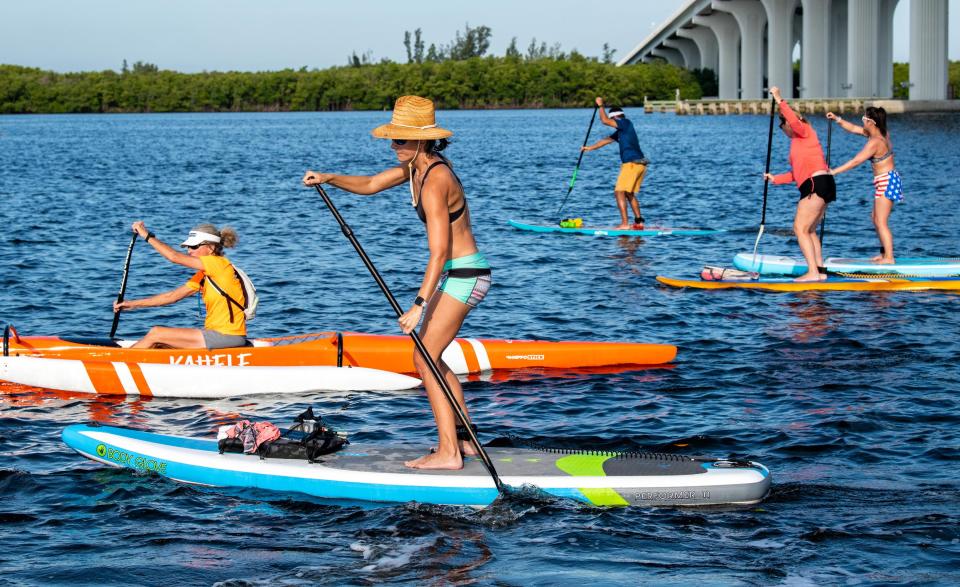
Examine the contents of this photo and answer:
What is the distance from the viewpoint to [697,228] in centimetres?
2589

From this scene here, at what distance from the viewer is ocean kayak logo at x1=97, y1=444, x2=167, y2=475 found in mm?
9062

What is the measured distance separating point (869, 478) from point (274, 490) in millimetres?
4243

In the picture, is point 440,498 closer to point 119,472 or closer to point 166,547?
point 166,547

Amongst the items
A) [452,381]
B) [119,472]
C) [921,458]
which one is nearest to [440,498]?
[452,381]

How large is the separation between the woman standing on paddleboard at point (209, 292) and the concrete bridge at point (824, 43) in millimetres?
76002

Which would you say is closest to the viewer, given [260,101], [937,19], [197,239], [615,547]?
[615,547]

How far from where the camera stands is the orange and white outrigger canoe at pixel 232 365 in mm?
11789

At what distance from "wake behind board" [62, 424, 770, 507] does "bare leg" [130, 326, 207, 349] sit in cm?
276

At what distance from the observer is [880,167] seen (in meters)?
17.0

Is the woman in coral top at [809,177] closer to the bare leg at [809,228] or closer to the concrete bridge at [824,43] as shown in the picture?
the bare leg at [809,228]

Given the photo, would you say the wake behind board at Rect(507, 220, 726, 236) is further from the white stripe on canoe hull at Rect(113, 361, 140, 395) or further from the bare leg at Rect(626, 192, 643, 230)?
the white stripe on canoe hull at Rect(113, 361, 140, 395)

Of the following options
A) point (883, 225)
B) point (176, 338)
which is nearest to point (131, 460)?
point (176, 338)

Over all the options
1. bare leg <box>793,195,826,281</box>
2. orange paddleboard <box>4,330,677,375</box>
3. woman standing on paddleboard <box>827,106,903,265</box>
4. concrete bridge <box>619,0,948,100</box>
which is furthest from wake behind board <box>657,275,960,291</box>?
concrete bridge <box>619,0,948,100</box>

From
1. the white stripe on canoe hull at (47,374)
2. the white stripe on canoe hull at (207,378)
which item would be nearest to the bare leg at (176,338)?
the white stripe on canoe hull at (207,378)
